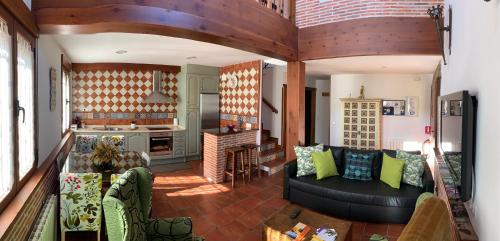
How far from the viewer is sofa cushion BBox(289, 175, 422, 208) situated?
3402 mm

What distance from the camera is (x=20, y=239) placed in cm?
181

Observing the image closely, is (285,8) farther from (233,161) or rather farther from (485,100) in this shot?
(485,100)

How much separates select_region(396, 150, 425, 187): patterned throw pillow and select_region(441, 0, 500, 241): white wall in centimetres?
203

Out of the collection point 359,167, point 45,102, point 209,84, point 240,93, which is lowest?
point 359,167

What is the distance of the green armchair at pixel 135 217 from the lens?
1.78 m

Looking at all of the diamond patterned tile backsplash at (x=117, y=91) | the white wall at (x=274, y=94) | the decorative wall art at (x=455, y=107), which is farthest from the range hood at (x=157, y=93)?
the decorative wall art at (x=455, y=107)

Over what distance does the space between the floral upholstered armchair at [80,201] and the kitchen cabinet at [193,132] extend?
3809 mm

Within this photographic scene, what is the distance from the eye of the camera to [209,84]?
270 inches

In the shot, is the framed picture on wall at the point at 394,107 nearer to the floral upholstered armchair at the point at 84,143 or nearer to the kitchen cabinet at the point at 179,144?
the kitchen cabinet at the point at 179,144

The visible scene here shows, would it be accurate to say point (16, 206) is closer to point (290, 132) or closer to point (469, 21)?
point (469, 21)

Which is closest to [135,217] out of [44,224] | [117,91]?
[44,224]

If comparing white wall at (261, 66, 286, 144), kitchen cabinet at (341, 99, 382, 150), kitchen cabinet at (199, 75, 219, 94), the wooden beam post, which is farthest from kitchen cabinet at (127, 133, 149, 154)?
kitchen cabinet at (341, 99, 382, 150)

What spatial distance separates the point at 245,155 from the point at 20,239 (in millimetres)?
3901

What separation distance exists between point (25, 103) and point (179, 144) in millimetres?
4135
